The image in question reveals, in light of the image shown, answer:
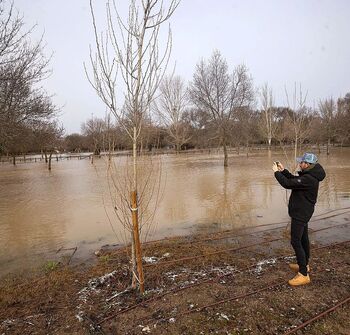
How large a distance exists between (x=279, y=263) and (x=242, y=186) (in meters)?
10.6

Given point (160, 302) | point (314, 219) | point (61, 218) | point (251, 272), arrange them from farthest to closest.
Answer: point (61, 218) → point (314, 219) → point (251, 272) → point (160, 302)

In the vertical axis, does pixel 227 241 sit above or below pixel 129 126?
below

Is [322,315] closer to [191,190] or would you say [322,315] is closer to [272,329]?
[272,329]

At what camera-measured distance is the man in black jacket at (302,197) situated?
3895 millimetres

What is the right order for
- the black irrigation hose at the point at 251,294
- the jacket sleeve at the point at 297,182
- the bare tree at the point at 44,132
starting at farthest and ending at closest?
the bare tree at the point at 44,132 < the jacket sleeve at the point at 297,182 < the black irrigation hose at the point at 251,294

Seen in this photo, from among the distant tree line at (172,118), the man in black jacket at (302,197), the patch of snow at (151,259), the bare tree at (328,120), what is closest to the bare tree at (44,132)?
the distant tree line at (172,118)

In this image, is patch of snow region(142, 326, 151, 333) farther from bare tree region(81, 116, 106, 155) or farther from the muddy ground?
bare tree region(81, 116, 106, 155)

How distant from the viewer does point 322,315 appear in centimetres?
335

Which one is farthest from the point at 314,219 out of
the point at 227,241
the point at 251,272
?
the point at 251,272

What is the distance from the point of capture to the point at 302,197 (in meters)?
3.99

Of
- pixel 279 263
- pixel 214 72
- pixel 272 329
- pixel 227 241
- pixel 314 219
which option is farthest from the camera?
pixel 214 72

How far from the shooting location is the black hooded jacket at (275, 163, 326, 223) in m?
3.88

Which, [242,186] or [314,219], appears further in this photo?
[242,186]

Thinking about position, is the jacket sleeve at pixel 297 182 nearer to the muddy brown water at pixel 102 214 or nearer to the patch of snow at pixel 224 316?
the patch of snow at pixel 224 316
